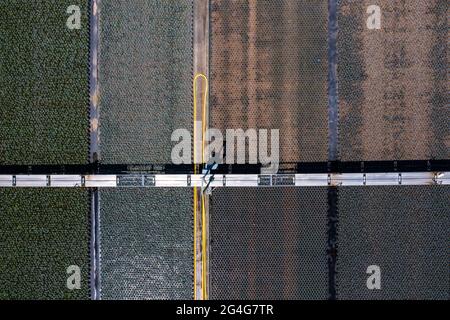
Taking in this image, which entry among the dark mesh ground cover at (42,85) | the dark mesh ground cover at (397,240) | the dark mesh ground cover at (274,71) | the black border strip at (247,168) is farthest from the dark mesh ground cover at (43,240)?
the dark mesh ground cover at (397,240)

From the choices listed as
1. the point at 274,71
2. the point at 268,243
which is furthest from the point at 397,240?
the point at 274,71

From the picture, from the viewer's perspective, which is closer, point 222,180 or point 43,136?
point 222,180

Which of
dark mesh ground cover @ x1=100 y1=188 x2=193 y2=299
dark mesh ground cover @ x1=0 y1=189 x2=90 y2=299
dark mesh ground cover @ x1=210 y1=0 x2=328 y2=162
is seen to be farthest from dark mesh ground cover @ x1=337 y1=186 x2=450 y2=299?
dark mesh ground cover @ x1=0 y1=189 x2=90 y2=299

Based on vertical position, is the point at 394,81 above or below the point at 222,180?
above

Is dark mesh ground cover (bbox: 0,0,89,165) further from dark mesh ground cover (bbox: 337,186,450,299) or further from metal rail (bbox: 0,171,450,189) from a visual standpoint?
dark mesh ground cover (bbox: 337,186,450,299)

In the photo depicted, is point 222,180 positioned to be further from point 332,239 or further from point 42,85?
point 42,85
